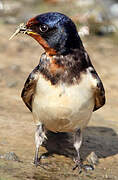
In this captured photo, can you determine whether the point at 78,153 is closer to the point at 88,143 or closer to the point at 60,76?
the point at 88,143

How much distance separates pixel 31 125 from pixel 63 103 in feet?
5.21

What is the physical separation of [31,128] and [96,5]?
7326 mm

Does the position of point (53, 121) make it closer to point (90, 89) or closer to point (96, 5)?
point (90, 89)

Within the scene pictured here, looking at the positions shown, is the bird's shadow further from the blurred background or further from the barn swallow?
the barn swallow

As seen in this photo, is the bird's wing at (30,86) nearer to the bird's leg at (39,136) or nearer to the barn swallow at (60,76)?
the barn swallow at (60,76)

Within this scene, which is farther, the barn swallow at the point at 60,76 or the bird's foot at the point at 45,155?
the bird's foot at the point at 45,155

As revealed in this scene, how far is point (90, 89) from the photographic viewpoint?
17.6ft

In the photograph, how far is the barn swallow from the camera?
16.8 ft

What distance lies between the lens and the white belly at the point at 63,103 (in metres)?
5.20

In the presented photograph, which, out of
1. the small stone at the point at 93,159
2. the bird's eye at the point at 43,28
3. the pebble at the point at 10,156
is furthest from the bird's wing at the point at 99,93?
the pebble at the point at 10,156

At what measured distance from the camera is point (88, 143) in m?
6.55

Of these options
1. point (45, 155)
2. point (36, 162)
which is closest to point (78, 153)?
point (45, 155)

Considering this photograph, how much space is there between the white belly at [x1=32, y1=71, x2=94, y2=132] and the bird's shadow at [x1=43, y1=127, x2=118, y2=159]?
2.28 ft

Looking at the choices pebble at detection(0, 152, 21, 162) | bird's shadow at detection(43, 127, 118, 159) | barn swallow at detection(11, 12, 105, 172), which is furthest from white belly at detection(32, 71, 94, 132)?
bird's shadow at detection(43, 127, 118, 159)
